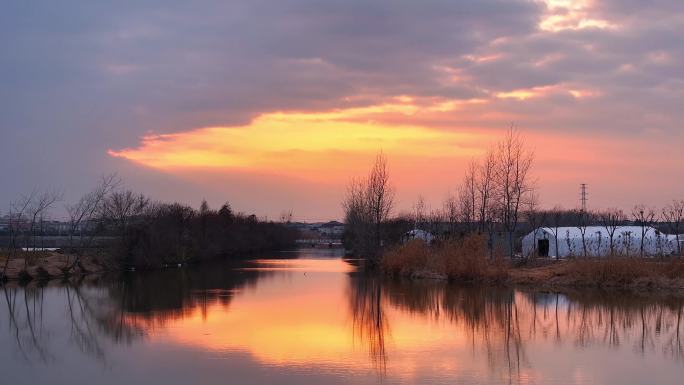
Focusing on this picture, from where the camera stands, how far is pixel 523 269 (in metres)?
30.9

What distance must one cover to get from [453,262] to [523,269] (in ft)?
12.2

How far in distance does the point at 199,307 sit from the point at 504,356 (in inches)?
416

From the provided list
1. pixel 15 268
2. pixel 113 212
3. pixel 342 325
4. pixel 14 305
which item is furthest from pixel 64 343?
pixel 113 212

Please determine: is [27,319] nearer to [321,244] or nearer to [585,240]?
[585,240]

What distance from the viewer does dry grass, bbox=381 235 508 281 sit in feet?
92.9

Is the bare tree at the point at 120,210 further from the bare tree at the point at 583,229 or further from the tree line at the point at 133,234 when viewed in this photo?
the bare tree at the point at 583,229

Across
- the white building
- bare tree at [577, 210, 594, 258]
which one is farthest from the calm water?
the white building

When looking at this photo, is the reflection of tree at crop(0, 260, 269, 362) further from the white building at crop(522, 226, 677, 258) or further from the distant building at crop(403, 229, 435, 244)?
the white building at crop(522, 226, 677, 258)

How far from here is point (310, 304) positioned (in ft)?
69.4

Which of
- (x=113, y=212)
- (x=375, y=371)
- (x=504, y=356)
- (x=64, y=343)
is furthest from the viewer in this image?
(x=113, y=212)

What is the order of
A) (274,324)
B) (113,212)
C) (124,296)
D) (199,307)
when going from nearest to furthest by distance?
(274,324) < (199,307) < (124,296) < (113,212)

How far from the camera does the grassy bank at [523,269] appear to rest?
25297 mm

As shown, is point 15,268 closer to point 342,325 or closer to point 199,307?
point 199,307

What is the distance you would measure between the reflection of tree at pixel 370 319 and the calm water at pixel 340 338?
0.05 metres
